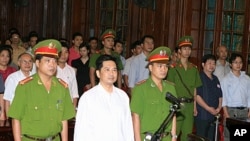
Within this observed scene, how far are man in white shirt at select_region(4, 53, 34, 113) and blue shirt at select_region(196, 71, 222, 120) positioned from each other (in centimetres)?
208

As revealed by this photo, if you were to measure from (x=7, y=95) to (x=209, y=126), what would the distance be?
248 cm

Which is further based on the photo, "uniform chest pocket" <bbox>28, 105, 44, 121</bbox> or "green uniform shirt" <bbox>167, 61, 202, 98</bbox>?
"green uniform shirt" <bbox>167, 61, 202, 98</bbox>

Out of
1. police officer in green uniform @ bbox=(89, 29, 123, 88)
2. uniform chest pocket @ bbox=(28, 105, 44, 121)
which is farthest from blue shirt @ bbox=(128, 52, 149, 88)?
uniform chest pocket @ bbox=(28, 105, 44, 121)

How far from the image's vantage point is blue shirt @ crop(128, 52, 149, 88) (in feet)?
29.0

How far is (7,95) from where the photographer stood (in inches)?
258

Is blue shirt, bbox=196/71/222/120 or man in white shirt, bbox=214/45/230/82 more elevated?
man in white shirt, bbox=214/45/230/82

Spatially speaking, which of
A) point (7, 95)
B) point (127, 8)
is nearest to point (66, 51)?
point (7, 95)

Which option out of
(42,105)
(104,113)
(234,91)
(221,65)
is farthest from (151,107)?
(221,65)

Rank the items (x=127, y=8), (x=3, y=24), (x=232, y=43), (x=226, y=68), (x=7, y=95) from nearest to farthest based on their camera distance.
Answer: (x=7, y=95) → (x=226, y=68) → (x=232, y=43) → (x=127, y=8) → (x=3, y=24)

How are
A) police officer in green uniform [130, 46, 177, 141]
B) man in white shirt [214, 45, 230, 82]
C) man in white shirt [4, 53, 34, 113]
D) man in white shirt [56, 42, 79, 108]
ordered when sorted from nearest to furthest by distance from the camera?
police officer in green uniform [130, 46, 177, 141]
man in white shirt [4, 53, 34, 113]
man in white shirt [56, 42, 79, 108]
man in white shirt [214, 45, 230, 82]

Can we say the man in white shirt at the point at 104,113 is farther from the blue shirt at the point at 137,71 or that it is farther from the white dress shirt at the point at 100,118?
the blue shirt at the point at 137,71

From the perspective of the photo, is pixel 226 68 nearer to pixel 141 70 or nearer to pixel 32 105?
pixel 141 70

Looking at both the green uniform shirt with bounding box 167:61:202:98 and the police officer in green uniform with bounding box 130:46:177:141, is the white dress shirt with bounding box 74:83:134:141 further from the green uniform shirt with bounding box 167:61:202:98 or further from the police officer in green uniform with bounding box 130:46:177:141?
the green uniform shirt with bounding box 167:61:202:98

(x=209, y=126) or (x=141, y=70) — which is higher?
(x=141, y=70)
